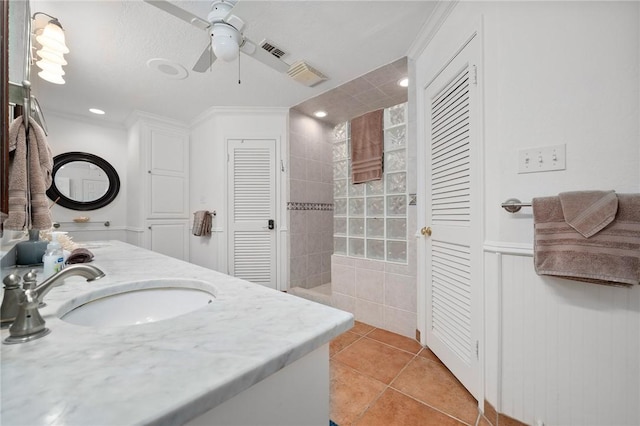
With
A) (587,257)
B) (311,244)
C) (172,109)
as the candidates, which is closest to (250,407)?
(587,257)

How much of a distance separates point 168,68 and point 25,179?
185cm

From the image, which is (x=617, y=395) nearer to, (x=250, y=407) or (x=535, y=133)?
(x=535, y=133)

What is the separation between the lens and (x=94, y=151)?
3.19 meters

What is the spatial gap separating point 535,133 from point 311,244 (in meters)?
2.43

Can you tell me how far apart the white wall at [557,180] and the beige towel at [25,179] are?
5.60 ft

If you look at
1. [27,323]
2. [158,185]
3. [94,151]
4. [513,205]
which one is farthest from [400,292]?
[94,151]

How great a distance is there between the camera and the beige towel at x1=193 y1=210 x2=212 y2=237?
116 inches

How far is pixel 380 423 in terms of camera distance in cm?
115

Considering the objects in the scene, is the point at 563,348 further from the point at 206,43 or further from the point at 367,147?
the point at 206,43

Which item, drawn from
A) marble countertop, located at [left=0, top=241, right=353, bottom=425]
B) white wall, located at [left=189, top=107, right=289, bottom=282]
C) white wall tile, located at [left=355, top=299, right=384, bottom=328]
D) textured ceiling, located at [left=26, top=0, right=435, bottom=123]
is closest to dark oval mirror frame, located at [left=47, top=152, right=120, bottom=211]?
textured ceiling, located at [left=26, top=0, right=435, bottom=123]

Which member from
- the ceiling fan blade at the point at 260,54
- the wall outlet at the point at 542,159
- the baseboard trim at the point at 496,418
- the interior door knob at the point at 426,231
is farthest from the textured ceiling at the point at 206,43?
the baseboard trim at the point at 496,418

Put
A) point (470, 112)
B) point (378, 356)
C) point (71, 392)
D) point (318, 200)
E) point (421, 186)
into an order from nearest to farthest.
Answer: point (71, 392), point (470, 112), point (378, 356), point (421, 186), point (318, 200)

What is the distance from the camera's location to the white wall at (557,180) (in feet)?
2.89

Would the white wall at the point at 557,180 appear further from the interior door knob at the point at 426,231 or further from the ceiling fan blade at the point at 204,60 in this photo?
the ceiling fan blade at the point at 204,60
